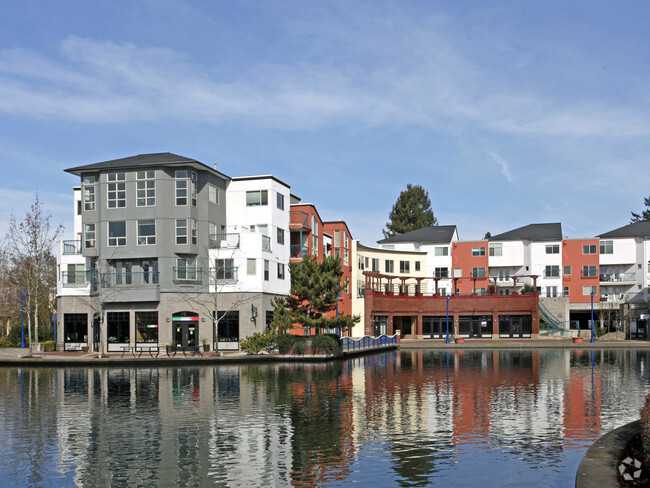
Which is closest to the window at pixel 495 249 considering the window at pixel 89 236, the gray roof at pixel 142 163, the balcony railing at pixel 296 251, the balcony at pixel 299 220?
the balcony at pixel 299 220

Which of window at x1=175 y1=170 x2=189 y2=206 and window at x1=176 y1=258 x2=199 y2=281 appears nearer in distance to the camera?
window at x1=176 y1=258 x2=199 y2=281

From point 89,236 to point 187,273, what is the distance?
877 centimetres

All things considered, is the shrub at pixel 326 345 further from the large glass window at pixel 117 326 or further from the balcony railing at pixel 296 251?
the large glass window at pixel 117 326

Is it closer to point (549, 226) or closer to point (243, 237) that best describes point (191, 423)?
point (243, 237)

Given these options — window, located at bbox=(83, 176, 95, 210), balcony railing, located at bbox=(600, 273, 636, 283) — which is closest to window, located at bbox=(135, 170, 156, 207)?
window, located at bbox=(83, 176, 95, 210)

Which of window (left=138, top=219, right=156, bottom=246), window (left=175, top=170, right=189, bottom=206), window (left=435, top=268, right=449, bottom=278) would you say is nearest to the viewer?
window (left=138, top=219, right=156, bottom=246)

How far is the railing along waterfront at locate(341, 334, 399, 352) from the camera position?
191 ft

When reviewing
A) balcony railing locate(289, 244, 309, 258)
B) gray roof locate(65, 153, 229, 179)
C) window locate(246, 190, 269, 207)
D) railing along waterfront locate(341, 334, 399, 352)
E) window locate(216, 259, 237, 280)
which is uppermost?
gray roof locate(65, 153, 229, 179)

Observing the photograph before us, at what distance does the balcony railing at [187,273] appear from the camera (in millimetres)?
58094

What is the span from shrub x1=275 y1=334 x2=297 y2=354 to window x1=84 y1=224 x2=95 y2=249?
18.7m

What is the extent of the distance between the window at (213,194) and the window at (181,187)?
2.69 m

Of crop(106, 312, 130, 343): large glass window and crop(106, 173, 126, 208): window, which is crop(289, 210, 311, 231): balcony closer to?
crop(106, 173, 126, 208): window

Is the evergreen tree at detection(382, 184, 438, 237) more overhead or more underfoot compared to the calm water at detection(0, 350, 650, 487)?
more overhead

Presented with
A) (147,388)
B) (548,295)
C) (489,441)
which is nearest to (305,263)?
(147,388)
